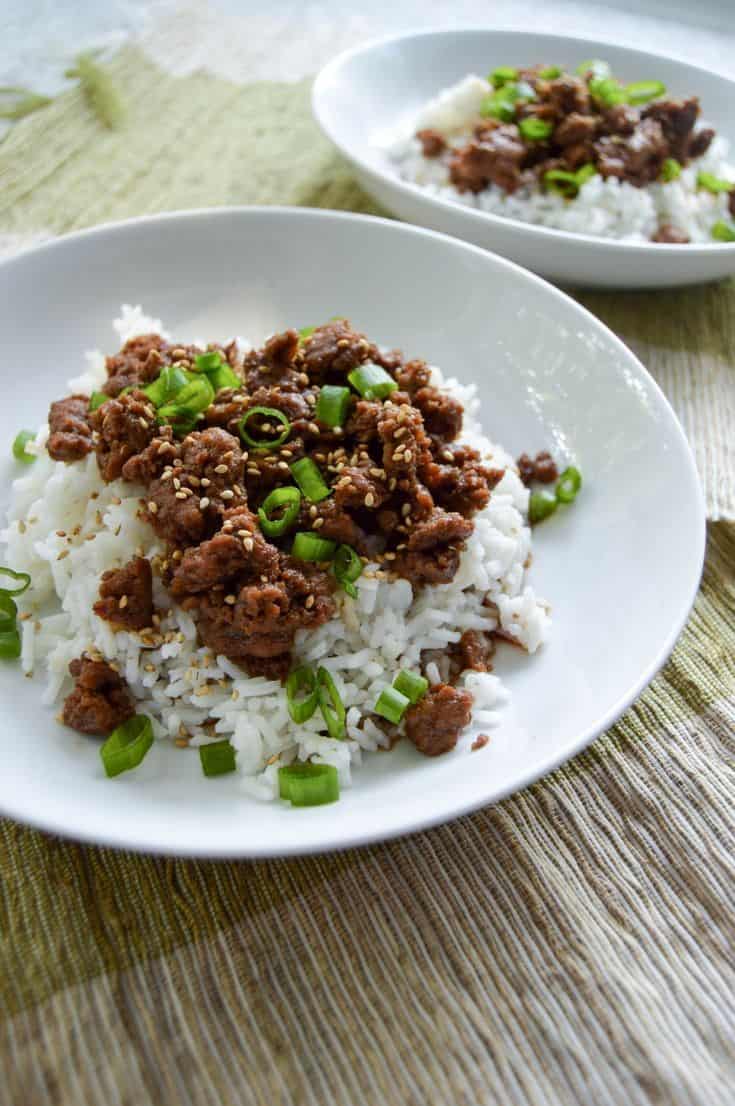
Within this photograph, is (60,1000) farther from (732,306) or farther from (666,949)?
(732,306)

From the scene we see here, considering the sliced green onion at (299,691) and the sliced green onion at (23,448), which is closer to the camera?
the sliced green onion at (299,691)

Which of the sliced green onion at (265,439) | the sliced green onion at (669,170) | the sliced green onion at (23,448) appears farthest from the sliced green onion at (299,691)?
the sliced green onion at (669,170)

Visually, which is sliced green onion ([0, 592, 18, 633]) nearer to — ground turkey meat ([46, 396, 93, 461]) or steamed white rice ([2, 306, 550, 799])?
steamed white rice ([2, 306, 550, 799])

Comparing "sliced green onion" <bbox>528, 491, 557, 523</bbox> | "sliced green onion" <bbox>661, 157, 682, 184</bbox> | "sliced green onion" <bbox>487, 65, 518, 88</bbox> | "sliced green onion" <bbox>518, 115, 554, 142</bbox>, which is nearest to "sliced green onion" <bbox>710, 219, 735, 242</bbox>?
"sliced green onion" <bbox>661, 157, 682, 184</bbox>

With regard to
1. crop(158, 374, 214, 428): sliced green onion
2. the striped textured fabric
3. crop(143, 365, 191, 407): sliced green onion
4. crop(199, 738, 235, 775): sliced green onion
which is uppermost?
crop(143, 365, 191, 407): sliced green onion

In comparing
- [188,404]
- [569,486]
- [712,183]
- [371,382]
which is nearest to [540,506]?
[569,486]

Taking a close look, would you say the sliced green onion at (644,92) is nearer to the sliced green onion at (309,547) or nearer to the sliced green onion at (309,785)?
the sliced green onion at (309,547)

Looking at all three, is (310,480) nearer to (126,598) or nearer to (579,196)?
(126,598)
